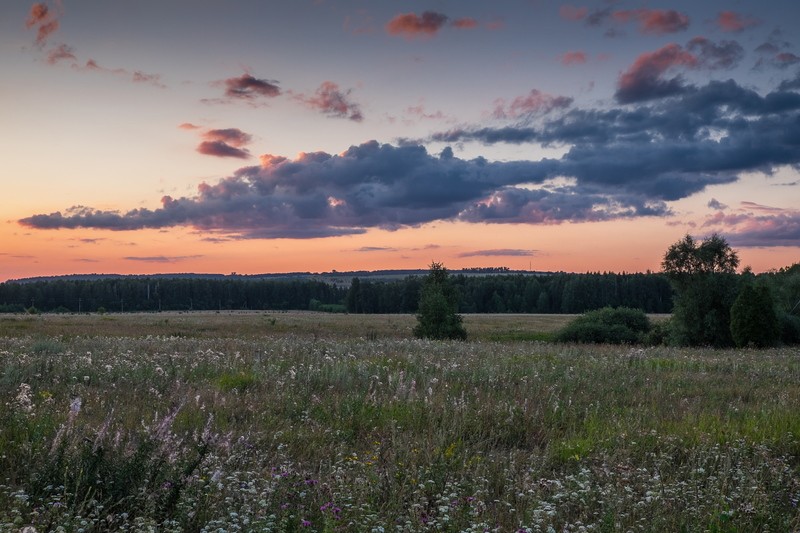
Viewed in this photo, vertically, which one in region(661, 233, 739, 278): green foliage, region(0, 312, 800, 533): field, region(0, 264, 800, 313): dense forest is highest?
region(661, 233, 739, 278): green foliage

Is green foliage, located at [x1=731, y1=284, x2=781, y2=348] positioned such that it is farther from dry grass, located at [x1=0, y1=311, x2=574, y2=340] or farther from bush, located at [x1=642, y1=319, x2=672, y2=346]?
dry grass, located at [x1=0, y1=311, x2=574, y2=340]

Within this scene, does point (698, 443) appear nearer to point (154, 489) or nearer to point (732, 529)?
point (732, 529)

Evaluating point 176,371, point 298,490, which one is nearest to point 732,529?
point 298,490

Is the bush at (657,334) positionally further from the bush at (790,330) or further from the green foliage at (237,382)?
the green foliage at (237,382)

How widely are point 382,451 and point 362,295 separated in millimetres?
151353

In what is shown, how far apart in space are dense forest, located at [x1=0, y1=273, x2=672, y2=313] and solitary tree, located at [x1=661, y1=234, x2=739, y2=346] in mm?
88894

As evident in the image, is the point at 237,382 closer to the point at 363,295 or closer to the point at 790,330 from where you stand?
the point at 790,330

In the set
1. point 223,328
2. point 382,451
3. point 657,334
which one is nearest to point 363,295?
point 223,328

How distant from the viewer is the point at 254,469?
19.0ft

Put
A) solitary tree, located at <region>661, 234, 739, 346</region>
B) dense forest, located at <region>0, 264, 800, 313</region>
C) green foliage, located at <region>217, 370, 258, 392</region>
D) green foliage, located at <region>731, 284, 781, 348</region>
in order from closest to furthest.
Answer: green foliage, located at <region>217, 370, 258, 392</region>, green foliage, located at <region>731, 284, 781, 348</region>, solitary tree, located at <region>661, 234, 739, 346</region>, dense forest, located at <region>0, 264, 800, 313</region>

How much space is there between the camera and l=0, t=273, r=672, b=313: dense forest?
15388 cm

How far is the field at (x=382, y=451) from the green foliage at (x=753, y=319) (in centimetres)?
2817

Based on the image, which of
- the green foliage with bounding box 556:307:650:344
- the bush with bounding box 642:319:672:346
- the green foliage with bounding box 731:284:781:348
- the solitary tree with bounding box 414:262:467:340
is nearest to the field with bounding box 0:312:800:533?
the green foliage with bounding box 731:284:781:348

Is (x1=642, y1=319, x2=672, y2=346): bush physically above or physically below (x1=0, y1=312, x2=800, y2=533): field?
below
